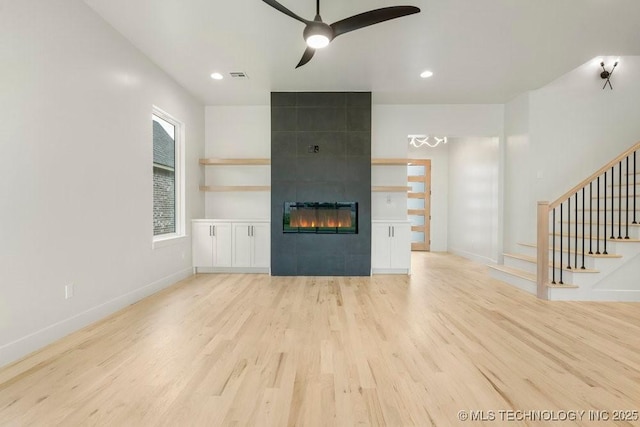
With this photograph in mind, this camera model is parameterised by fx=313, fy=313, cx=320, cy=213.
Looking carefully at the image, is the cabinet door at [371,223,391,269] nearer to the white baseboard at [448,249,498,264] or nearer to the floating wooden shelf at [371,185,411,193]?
the floating wooden shelf at [371,185,411,193]

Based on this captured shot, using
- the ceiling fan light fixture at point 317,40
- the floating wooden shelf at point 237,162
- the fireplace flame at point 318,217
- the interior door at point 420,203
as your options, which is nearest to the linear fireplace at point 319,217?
the fireplace flame at point 318,217

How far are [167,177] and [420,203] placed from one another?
6053 mm

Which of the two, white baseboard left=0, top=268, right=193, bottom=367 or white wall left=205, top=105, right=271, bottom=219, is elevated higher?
white wall left=205, top=105, right=271, bottom=219

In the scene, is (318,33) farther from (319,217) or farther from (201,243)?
(201,243)

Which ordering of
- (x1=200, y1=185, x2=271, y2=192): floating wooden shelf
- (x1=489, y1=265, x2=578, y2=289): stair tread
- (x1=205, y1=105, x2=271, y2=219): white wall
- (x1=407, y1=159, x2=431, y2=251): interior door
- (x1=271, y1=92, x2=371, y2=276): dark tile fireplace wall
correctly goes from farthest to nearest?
(x1=407, y1=159, x2=431, y2=251): interior door → (x1=205, y1=105, x2=271, y2=219): white wall → (x1=200, y1=185, x2=271, y2=192): floating wooden shelf → (x1=271, y1=92, x2=371, y2=276): dark tile fireplace wall → (x1=489, y1=265, x2=578, y2=289): stair tread

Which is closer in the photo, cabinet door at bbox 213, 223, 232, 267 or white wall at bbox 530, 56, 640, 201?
white wall at bbox 530, 56, 640, 201

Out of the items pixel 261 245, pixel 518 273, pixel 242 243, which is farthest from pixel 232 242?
pixel 518 273

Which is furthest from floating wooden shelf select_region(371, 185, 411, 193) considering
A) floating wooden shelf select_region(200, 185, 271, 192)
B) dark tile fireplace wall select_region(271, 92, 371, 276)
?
floating wooden shelf select_region(200, 185, 271, 192)

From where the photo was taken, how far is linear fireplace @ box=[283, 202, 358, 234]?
5066 millimetres

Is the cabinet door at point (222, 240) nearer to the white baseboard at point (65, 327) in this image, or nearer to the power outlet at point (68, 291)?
the white baseboard at point (65, 327)

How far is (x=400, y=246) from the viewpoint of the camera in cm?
515

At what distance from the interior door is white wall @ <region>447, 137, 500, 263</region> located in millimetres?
529

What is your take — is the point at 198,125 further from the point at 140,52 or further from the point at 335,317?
the point at 335,317

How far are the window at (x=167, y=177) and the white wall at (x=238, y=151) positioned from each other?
0.80m
